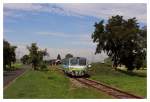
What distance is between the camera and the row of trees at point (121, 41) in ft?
134

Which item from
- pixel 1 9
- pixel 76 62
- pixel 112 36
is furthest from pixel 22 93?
pixel 112 36

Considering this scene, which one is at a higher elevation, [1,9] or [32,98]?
[1,9]

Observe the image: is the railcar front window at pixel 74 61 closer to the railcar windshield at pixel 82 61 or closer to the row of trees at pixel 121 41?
the railcar windshield at pixel 82 61

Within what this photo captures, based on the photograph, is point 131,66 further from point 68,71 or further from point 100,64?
point 68,71

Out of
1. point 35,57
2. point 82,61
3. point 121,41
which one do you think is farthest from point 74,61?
point 35,57

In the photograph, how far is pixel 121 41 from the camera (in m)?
41.4

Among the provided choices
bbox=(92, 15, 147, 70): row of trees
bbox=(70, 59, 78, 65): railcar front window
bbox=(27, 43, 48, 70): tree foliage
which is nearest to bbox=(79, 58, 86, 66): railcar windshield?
bbox=(70, 59, 78, 65): railcar front window

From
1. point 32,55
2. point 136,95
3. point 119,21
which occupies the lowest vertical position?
point 136,95

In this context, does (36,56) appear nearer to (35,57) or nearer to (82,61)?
(35,57)

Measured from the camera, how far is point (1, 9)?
18625 millimetres

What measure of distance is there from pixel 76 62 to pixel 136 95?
1546 cm

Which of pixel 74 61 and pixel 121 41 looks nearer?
pixel 74 61

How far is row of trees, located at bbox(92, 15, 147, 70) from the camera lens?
134 ft

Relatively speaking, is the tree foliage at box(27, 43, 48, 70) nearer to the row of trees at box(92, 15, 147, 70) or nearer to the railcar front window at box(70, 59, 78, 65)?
the row of trees at box(92, 15, 147, 70)
